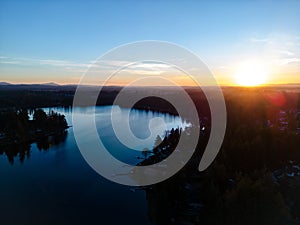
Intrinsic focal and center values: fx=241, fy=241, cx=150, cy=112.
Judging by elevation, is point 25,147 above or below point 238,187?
below

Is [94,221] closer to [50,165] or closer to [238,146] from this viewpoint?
[50,165]

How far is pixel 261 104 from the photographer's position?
39.8ft

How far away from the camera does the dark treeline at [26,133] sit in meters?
7.67

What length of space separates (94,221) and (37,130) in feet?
24.8

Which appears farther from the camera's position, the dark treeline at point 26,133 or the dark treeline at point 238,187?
the dark treeline at point 26,133

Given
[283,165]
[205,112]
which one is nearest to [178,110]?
[205,112]

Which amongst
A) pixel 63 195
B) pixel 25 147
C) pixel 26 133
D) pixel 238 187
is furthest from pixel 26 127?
pixel 238 187

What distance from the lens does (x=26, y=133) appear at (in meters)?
8.91

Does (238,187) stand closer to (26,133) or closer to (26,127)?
(26,133)

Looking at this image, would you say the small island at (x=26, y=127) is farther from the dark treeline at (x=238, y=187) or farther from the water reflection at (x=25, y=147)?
the dark treeline at (x=238, y=187)

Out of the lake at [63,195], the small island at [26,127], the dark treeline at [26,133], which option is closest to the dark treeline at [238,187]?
the lake at [63,195]

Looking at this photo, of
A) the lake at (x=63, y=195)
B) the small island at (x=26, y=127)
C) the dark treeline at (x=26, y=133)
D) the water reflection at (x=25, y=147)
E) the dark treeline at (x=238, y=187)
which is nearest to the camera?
the dark treeline at (x=238, y=187)

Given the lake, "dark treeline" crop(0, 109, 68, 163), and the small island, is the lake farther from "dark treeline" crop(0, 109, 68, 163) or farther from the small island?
the small island

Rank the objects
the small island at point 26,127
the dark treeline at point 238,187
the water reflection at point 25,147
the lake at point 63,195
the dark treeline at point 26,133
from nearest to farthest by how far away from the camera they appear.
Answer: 1. the dark treeline at point 238,187
2. the lake at point 63,195
3. the water reflection at point 25,147
4. the dark treeline at point 26,133
5. the small island at point 26,127
